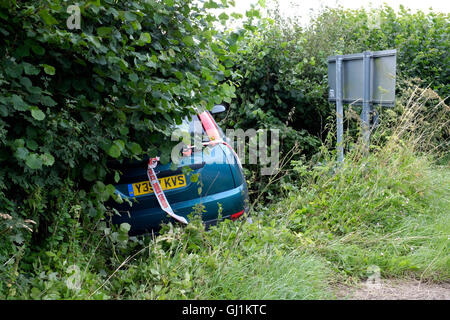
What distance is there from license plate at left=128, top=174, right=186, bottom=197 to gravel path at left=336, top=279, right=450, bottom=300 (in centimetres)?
164

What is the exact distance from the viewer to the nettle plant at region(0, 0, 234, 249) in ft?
10.7

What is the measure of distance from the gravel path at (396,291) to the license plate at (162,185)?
1.64 meters

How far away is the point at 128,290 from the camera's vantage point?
3438 mm

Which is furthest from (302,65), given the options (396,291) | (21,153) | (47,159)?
(21,153)

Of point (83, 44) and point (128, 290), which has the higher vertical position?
point (83, 44)

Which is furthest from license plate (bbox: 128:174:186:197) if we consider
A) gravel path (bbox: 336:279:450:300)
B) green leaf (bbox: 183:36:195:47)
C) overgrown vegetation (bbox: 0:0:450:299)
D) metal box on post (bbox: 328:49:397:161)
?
metal box on post (bbox: 328:49:397:161)

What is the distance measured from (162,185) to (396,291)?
212cm

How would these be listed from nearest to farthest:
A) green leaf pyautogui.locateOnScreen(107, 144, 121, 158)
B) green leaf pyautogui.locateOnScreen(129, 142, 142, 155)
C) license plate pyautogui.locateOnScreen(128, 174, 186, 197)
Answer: green leaf pyautogui.locateOnScreen(107, 144, 121, 158) → green leaf pyautogui.locateOnScreen(129, 142, 142, 155) → license plate pyautogui.locateOnScreen(128, 174, 186, 197)

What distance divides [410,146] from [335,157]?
3.18ft

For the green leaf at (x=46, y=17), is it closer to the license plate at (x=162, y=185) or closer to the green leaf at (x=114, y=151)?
the green leaf at (x=114, y=151)

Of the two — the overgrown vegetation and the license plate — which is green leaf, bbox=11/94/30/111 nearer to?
the overgrown vegetation

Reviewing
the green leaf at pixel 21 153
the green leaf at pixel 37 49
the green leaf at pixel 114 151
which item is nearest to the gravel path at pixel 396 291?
the green leaf at pixel 114 151
